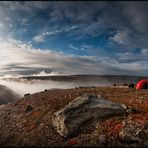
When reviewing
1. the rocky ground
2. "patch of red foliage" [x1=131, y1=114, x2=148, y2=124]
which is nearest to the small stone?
the rocky ground

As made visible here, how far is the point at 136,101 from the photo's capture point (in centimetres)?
2998

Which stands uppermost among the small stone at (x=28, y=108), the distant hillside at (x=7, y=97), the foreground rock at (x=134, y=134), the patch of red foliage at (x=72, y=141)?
the small stone at (x=28, y=108)

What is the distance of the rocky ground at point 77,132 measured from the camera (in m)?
22.3

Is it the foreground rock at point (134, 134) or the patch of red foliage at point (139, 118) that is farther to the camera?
the patch of red foliage at point (139, 118)

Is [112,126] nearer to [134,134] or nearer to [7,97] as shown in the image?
[134,134]

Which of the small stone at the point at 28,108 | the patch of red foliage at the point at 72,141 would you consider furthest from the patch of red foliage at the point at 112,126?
the small stone at the point at 28,108

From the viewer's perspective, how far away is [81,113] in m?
25.7

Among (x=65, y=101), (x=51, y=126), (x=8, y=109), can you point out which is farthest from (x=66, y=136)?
(x=8, y=109)

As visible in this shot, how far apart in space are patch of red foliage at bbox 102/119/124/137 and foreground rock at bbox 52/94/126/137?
955 mm

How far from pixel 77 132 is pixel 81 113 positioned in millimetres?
2002

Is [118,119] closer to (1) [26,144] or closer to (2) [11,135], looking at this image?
(1) [26,144]

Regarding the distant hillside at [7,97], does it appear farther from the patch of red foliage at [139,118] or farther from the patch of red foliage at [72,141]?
the patch of red foliage at [139,118]

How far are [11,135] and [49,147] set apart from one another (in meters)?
6.11

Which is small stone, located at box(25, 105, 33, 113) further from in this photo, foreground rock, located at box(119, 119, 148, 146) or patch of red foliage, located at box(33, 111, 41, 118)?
foreground rock, located at box(119, 119, 148, 146)
